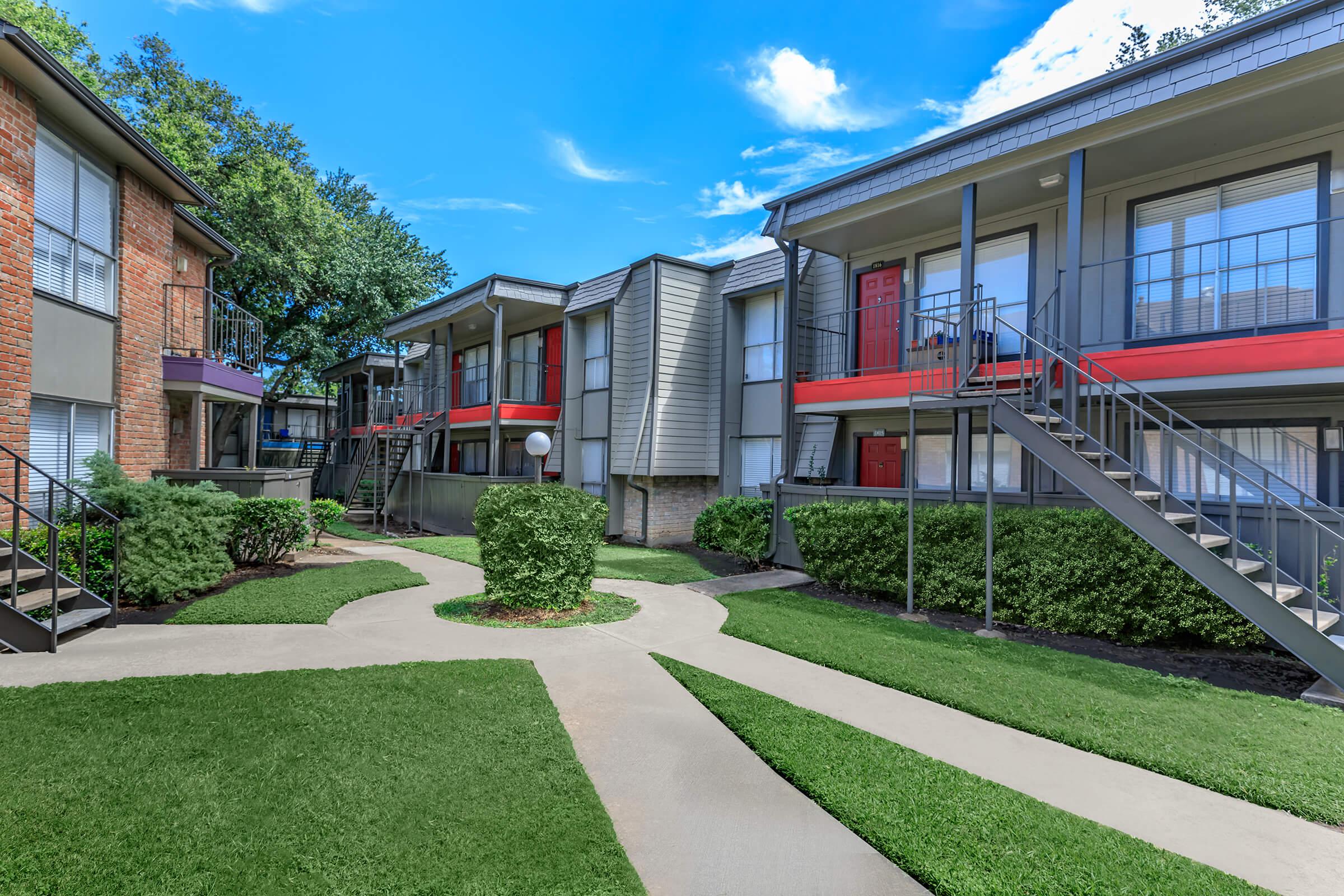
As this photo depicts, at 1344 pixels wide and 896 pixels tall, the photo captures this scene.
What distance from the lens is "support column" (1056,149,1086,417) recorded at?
798 cm

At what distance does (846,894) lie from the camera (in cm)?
270

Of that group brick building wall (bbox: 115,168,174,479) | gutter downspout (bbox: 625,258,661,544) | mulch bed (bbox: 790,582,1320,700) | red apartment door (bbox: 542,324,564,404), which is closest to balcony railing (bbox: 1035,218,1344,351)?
mulch bed (bbox: 790,582,1320,700)

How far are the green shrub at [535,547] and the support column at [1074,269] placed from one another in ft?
19.7

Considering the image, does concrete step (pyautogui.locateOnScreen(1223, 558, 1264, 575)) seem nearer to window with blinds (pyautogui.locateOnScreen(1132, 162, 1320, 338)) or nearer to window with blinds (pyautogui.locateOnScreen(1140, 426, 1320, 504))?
window with blinds (pyautogui.locateOnScreen(1140, 426, 1320, 504))

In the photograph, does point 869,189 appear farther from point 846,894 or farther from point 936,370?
point 846,894

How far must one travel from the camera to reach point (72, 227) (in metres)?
8.49

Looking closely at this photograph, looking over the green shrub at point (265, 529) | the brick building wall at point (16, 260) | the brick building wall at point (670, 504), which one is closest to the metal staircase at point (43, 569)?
the brick building wall at point (16, 260)

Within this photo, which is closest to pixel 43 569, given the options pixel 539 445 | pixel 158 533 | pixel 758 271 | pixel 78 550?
pixel 78 550

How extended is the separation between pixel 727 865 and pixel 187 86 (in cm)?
2734

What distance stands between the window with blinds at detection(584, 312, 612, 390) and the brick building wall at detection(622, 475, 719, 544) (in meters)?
2.87

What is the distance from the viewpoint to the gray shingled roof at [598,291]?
50.7 feet

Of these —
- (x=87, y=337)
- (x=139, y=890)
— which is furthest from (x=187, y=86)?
(x=139, y=890)

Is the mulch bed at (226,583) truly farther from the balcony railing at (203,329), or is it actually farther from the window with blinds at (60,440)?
the balcony railing at (203,329)

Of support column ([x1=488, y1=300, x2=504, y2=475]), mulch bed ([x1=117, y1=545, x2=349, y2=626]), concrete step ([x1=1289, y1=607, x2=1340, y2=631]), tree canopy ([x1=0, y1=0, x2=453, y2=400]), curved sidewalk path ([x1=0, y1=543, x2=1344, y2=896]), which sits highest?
tree canopy ([x1=0, y1=0, x2=453, y2=400])
